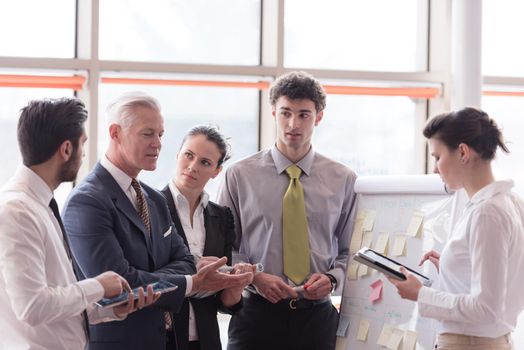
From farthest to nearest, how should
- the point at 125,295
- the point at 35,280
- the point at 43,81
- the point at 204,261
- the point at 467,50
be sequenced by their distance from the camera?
the point at 467,50
the point at 43,81
the point at 204,261
the point at 125,295
the point at 35,280

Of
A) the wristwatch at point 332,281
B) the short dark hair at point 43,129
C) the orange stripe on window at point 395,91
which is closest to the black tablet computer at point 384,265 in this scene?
the wristwatch at point 332,281

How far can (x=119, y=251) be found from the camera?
2738 mm

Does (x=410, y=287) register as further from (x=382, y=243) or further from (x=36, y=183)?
(x=36, y=183)

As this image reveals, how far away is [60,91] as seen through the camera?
16.4 feet

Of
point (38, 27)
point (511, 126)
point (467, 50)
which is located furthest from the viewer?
point (511, 126)

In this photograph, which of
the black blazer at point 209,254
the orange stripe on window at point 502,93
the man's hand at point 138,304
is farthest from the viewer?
the orange stripe on window at point 502,93

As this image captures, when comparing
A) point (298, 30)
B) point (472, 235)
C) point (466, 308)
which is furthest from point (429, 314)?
point (298, 30)

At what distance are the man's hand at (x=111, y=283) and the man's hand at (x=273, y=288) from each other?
107 cm

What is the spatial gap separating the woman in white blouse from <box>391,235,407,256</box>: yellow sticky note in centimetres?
57

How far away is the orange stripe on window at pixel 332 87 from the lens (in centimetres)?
502

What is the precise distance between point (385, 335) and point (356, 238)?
493 millimetres

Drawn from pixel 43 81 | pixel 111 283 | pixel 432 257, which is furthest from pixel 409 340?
pixel 43 81

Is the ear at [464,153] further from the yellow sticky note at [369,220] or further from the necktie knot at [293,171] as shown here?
the necktie knot at [293,171]

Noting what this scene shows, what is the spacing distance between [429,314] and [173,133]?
285 centimetres
